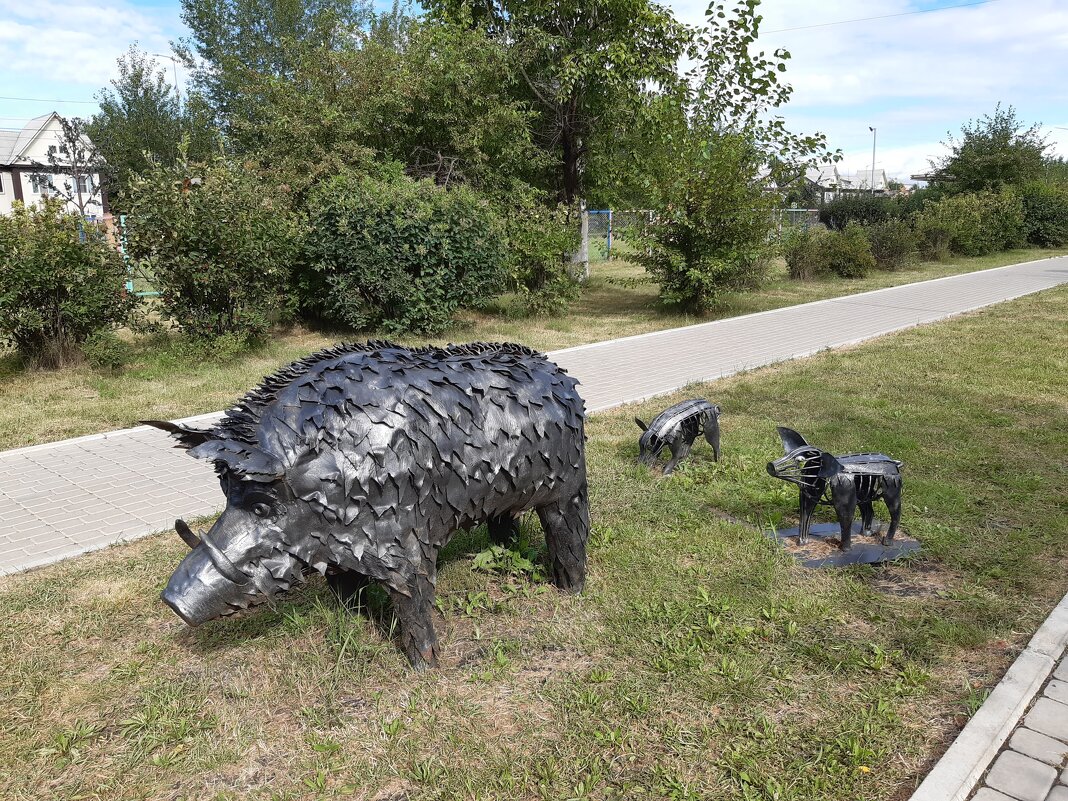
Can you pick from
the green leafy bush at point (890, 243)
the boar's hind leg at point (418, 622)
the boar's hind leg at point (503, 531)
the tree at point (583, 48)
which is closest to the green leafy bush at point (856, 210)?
the green leafy bush at point (890, 243)

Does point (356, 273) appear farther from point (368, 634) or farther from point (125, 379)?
point (368, 634)

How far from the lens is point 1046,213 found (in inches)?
1222

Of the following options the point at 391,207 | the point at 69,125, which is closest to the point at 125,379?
the point at 391,207

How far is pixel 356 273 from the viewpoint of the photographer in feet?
37.5

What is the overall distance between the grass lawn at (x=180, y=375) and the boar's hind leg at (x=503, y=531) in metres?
5.07

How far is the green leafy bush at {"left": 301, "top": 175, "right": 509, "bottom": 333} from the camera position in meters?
11.3

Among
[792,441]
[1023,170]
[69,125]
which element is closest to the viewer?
[792,441]

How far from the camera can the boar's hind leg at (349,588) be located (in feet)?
12.5

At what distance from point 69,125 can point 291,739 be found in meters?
26.9

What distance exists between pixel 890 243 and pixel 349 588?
78.1 ft

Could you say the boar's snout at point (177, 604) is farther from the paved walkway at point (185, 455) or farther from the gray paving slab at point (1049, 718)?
the gray paving slab at point (1049, 718)

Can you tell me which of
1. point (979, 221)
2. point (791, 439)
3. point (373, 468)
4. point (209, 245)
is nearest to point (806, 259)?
point (979, 221)

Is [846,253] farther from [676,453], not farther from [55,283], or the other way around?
[55,283]

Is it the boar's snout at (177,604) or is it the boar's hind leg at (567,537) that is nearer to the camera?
the boar's snout at (177,604)
